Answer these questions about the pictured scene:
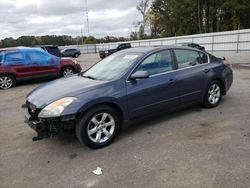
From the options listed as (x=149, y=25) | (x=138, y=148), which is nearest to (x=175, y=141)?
(x=138, y=148)

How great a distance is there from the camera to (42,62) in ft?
38.6

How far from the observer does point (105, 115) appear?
4.41 metres

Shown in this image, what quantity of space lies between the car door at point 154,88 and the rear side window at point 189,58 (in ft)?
0.80

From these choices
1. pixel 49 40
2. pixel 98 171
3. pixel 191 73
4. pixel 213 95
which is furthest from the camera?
pixel 49 40

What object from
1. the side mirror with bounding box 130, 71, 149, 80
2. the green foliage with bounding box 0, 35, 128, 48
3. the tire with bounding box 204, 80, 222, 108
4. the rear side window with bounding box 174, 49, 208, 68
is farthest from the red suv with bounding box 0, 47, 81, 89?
the green foliage with bounding box 0, 35, 128, 48

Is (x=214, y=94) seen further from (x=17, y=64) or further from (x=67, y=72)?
(x=17, y=64)

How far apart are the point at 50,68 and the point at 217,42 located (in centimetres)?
2118

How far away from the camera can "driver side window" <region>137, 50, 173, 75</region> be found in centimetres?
502

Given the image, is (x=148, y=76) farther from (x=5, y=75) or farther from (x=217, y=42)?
(x=217, y=42)

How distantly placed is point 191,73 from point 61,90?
2.68 metres

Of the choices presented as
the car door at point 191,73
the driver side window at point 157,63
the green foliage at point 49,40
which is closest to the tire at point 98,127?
the driver side window at point 157,63

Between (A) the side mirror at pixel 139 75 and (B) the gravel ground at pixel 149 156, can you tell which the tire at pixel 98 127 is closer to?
(B) the gravel ground at pixel 149 156

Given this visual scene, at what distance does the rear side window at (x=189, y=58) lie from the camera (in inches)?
218

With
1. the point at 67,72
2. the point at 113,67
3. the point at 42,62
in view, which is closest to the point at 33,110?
the point at 113,67
